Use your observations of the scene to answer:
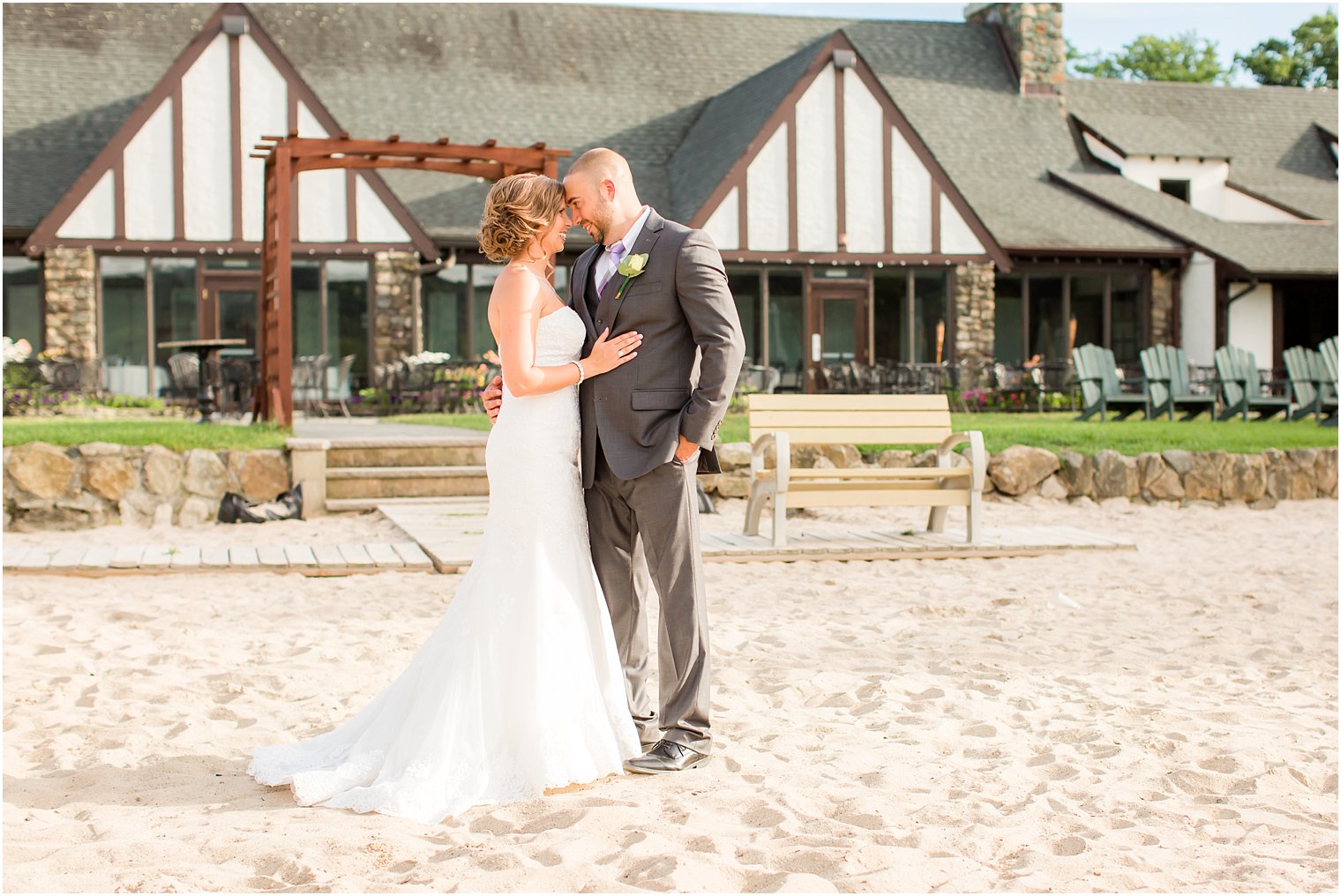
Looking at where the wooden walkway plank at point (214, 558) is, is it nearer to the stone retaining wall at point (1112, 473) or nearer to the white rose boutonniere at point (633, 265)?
the white rose boutonniere at point (633, 265)

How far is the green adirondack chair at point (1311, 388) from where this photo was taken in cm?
1524

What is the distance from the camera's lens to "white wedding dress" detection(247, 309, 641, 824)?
132 inches

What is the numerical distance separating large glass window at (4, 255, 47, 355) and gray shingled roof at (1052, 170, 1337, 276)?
17.1 meters

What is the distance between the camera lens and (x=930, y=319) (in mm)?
21484

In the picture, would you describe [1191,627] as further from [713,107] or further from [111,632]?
[713,107]

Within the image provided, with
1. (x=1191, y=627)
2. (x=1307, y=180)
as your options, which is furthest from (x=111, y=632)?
(x=1307, y=180)

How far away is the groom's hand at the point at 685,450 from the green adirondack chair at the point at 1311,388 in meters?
13.6

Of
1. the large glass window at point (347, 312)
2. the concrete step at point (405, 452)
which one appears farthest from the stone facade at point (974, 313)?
the concrete step at point (405, 452)

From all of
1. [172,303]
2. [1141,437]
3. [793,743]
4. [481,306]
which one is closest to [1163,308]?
[1141,437]

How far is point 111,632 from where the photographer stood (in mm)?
5547

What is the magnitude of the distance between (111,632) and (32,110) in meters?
17.6

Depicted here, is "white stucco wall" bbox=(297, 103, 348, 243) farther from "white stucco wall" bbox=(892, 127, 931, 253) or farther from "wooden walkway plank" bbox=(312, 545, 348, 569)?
"wooden walkway plank" bbox=(312, 545, 348, 569)

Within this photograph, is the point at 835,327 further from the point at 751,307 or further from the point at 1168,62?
the point at 1168,62

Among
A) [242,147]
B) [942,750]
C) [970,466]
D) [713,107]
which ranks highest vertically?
[713,107]
